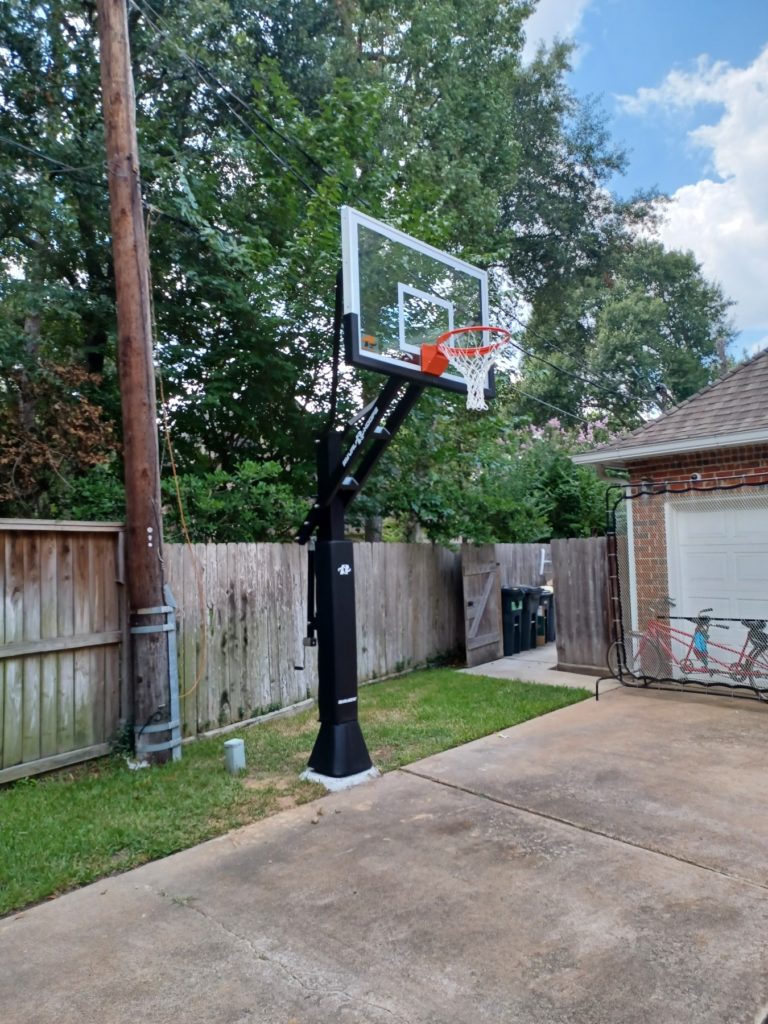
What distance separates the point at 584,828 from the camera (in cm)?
409

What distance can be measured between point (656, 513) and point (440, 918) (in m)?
6.33

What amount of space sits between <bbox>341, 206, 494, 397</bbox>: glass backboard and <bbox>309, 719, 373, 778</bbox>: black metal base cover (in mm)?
2597

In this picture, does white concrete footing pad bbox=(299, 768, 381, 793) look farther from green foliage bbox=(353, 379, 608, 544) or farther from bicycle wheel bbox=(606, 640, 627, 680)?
green foliage bbox=(353, 379, 608, 544)

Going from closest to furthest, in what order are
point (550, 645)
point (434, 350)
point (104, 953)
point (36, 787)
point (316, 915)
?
1. point (104, 953)
2. point (316, 915)
3. point (36, 787)
4. point (434, 350)
5. point (550, 645)

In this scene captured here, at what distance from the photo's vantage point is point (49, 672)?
5004mm

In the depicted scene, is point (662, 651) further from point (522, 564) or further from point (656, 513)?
point (522, 564)

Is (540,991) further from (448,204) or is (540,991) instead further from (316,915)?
(448,204)

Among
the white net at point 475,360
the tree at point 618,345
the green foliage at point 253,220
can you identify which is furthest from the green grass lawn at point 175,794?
the tree at point 618,345

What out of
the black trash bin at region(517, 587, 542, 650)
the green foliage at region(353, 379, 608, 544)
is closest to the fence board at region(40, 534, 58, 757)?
the green foliage at region(353, 379, 608, 544)

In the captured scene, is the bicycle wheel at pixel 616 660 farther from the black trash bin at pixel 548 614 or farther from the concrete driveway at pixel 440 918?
the concrete driveway at pixel 440 918

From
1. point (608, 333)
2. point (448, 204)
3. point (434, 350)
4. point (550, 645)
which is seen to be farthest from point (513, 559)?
point (608, 333)

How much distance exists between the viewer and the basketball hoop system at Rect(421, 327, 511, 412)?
501cm

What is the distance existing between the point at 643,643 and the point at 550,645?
3.48 m

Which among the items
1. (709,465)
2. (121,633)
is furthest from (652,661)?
(121,633)
